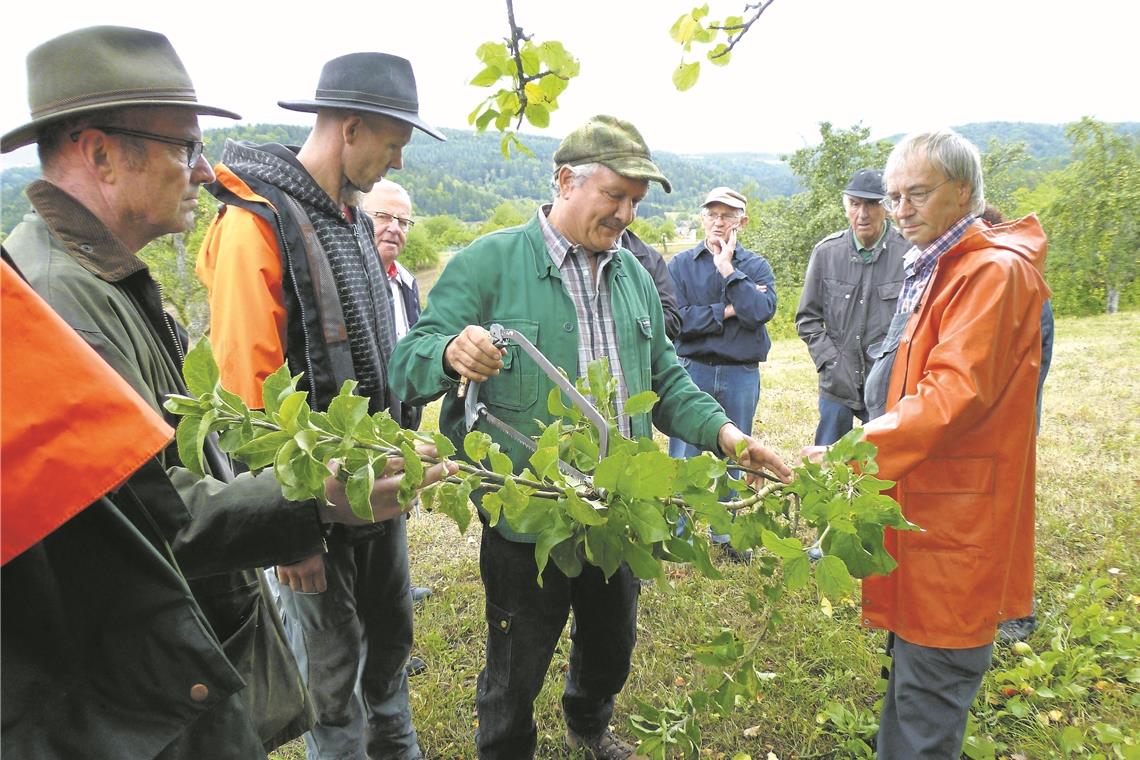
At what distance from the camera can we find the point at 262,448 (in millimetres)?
1180

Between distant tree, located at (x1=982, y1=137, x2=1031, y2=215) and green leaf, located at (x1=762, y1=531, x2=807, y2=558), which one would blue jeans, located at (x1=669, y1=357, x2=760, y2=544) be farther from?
distant tree, located at (x1=982, y1=137, x2=1031, y2=215)

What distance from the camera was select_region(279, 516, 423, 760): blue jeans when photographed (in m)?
2.37

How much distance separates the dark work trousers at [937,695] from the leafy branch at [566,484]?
3.40 feet

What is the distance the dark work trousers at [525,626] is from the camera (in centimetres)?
234

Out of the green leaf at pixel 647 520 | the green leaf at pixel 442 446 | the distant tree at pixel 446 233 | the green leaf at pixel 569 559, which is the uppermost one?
the green leaf at pixel 442 446

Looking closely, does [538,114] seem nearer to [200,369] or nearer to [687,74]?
[687,74]

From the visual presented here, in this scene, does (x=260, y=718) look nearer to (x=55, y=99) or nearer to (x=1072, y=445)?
(x=55, y=99)

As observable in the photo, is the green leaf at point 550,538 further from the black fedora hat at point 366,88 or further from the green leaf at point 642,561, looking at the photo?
the black fedora hat at point 366,88

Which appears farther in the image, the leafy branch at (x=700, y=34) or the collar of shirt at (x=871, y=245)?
the collar of shirt at (x=871, y=245)

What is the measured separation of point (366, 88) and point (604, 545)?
1.89 m

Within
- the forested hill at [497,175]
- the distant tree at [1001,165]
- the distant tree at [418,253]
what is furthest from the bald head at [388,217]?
the forested hill at [497,175]

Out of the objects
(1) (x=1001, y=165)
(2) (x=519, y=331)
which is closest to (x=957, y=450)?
(2) (x=519, y=331)

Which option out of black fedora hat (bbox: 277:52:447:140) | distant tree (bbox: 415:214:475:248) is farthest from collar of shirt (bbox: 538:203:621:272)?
distant tree (bbox: 415:214:475:248)

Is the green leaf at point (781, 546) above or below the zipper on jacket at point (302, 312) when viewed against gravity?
below
